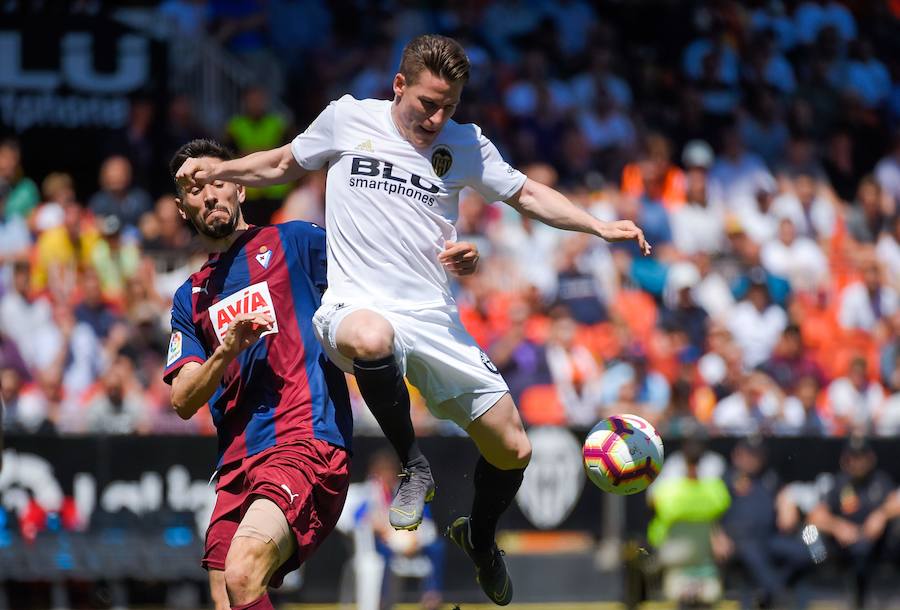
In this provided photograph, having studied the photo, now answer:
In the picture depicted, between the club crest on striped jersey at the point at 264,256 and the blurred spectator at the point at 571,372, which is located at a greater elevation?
the club crest on striped jersey at the point at 264,256

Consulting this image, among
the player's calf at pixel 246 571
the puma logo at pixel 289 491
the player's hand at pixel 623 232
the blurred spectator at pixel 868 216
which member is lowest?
the blurred spectator at pixel 868 216

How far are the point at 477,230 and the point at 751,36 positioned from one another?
6571mm

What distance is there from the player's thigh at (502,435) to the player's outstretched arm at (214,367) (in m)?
1.15

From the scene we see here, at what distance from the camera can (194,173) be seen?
22.3 ft

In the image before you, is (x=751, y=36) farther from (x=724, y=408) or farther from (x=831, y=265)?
(x=724, y=408)

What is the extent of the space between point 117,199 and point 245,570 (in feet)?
30.2

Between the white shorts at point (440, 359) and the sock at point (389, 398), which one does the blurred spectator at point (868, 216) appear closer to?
the white shorts at point (440, 359)

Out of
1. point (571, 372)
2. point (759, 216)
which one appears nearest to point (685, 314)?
point (571, 372)

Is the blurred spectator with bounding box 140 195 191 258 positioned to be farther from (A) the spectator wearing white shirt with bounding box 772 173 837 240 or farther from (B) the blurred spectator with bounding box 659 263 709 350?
(A) the spectator wearing white shirt with bounding box 772 173 837 240

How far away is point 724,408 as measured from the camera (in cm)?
1451

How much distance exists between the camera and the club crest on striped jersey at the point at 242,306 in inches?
271

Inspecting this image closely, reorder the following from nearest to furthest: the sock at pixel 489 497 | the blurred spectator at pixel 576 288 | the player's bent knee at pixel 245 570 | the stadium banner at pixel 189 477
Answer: the player's bent knee at pixel 245 570 < the sock at pixel 489 497 < the stadium banner at pixel 189 477 < the blurred spectator at pixel 576 288

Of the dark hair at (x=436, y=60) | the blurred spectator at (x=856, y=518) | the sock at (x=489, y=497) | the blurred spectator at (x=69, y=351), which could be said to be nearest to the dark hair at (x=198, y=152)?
the dark hair at (x=436, y=60)

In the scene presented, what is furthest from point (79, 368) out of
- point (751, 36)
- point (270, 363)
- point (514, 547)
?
point (751, 36)
